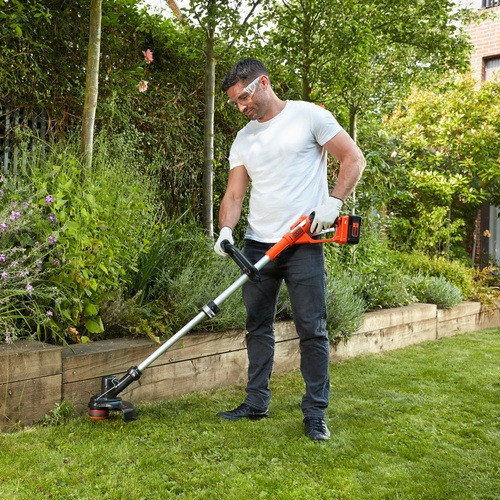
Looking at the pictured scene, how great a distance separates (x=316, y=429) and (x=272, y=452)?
0.31m

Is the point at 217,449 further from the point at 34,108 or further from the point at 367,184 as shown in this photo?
the point at 367,184

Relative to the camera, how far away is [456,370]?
478cm

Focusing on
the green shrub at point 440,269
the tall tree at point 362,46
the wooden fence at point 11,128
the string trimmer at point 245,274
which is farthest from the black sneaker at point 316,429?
the green shrub at point 440,269

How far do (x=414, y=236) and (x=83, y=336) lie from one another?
6104mm

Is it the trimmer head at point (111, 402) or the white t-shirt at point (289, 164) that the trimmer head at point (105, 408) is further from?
the white t-shirt at point (289, 164)

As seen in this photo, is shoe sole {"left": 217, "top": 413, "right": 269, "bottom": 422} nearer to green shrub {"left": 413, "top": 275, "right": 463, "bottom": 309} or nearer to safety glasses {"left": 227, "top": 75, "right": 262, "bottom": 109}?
safety glasses {"left": 227, "top": 75, "right": 262, "bottom": 109}

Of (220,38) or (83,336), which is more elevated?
(220,38)

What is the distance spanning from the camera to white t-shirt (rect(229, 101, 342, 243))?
319 cm

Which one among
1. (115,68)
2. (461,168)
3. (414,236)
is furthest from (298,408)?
(461,168)

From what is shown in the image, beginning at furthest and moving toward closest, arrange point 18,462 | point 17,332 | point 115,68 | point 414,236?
point 414,236, point 115,68, point 17,332, point 18,462

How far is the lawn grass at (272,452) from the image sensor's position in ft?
8.15

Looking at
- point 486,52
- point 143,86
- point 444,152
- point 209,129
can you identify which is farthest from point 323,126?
point 486,52

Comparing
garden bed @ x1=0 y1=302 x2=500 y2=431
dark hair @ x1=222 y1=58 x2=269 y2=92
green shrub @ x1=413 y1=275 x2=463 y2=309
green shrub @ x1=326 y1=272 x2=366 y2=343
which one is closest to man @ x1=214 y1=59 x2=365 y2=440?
dark hair @ x1=222 y1=58 x2=269 y2=92

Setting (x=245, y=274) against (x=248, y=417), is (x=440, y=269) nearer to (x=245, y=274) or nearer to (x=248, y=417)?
(x=248, y=417)
